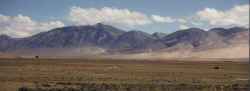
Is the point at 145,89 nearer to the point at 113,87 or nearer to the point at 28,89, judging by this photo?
the point at 113,87

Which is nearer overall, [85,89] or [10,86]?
[85,89]

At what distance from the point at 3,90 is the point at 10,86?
2.43m

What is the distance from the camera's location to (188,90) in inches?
1166

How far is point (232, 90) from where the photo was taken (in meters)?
30.4

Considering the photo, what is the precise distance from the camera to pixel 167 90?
29.3 metres

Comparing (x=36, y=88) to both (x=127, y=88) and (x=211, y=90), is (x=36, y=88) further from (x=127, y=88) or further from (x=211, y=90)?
(x=211, y=90)

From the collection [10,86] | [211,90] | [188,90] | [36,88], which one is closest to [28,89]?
[36,88]

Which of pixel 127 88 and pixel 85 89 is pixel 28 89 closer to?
pixel 85 89

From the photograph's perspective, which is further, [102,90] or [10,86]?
[10,86]

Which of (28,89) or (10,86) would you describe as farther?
(10,86)

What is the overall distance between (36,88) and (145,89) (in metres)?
9.59

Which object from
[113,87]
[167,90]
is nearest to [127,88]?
[113,87]

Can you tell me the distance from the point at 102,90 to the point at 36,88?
5977 mm

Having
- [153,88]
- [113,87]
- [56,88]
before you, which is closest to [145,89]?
[153,88]
